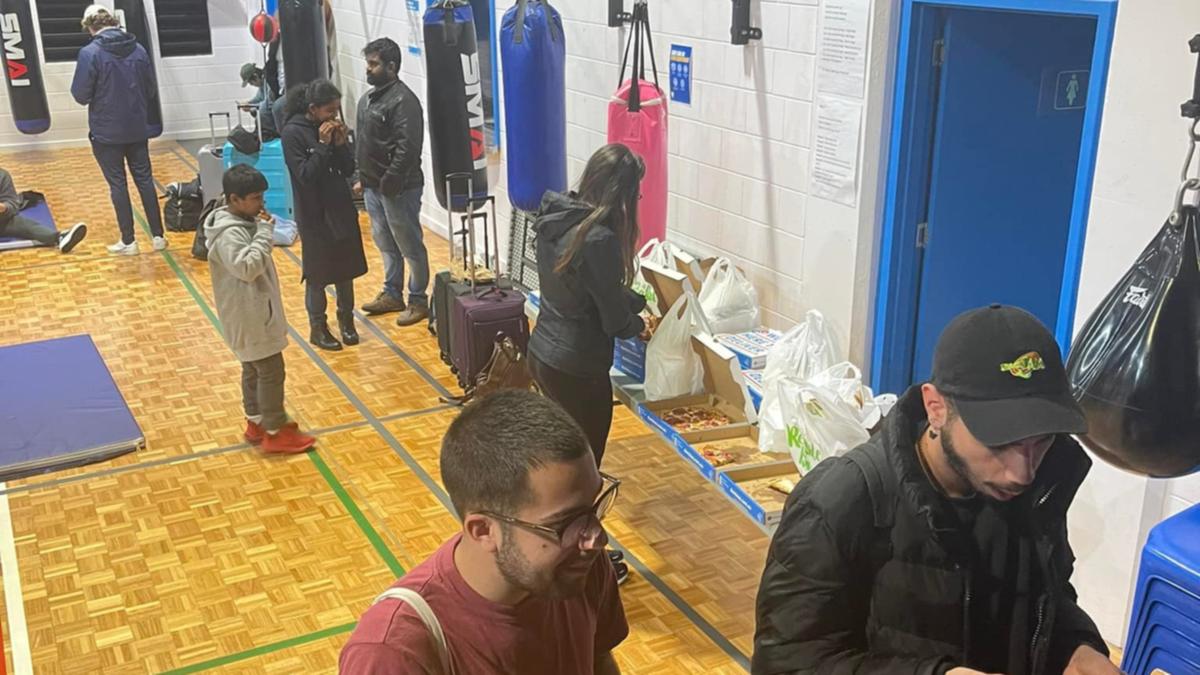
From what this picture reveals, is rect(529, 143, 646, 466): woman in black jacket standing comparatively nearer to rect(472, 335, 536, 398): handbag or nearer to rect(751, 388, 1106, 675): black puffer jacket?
rect(472, 335, 536, 398): handbag

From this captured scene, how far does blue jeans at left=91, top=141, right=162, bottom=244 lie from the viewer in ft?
27.6

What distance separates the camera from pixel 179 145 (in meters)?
13.0

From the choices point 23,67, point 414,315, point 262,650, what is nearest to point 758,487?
point 262,650

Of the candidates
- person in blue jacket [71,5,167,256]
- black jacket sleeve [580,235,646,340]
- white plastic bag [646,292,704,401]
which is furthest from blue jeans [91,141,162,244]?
black jacket sleeve [580,235,646,340]

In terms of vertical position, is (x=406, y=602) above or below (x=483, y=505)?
below

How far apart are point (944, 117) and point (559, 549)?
3505mm

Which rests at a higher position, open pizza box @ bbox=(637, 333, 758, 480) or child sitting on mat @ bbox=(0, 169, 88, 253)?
open pizza box @ bbox=(637, 333, 758, 480)

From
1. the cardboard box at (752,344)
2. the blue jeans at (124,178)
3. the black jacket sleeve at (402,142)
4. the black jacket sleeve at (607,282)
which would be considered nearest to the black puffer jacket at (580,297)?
the black jacket sleeve at (607,282)

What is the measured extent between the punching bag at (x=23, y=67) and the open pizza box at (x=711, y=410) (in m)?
8.58

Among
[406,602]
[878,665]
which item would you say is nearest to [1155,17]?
[878,665]

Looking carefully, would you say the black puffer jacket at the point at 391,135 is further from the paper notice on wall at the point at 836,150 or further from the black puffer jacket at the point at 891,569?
the black puffer jacket at the point at 891,569

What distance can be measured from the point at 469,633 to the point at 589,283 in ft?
7.47

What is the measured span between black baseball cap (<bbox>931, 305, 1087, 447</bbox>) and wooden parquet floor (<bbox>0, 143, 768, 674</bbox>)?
7.39 ft

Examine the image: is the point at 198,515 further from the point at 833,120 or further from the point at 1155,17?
the point at 1155,17
